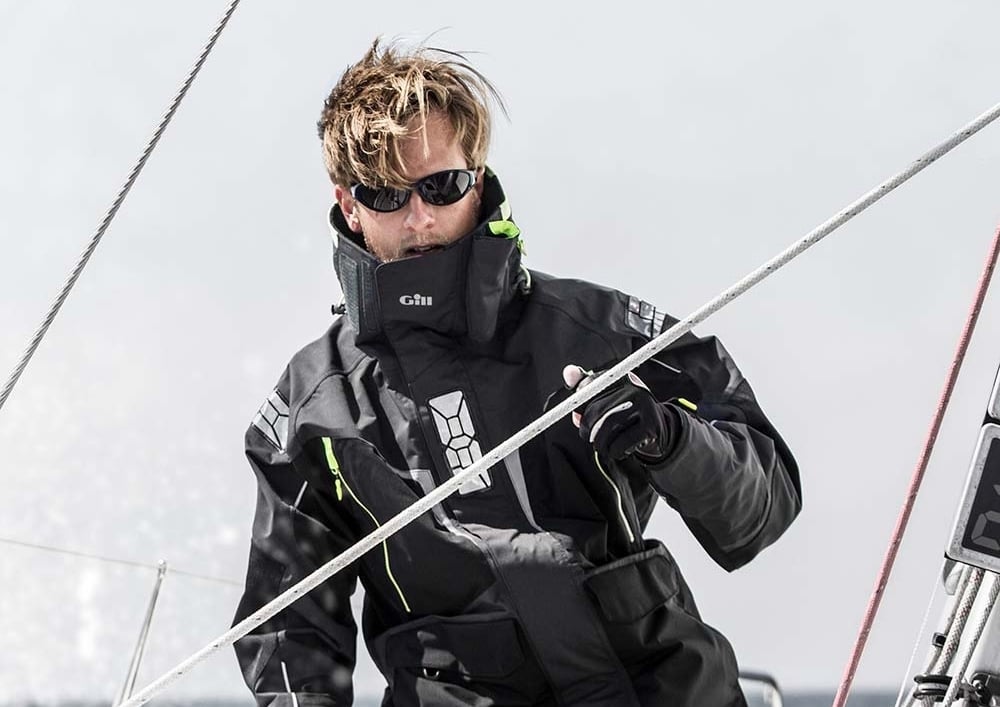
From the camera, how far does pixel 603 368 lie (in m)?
1.29

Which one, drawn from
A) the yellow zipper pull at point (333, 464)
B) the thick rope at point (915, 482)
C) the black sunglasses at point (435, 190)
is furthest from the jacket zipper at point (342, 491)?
the thick rope at point (915, 482)

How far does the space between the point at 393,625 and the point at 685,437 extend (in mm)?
385

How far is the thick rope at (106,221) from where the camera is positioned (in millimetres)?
1237

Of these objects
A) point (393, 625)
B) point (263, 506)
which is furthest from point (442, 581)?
point (263, 506)

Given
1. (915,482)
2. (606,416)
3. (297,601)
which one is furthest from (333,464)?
(915,482)

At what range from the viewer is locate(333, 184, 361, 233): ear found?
1.36m

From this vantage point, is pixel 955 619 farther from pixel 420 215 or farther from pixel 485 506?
pixel 420 215

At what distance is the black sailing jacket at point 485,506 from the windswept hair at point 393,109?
0.20 ft

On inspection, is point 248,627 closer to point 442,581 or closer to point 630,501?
point 442,581

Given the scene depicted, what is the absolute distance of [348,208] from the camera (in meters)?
1.37

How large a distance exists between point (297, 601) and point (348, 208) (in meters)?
0.37

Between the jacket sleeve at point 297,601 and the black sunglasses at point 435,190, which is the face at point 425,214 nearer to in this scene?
the black sunglasses at point 435,190

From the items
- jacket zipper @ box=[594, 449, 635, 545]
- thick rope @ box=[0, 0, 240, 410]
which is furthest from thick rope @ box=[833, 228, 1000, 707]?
thick rope @ box=[0, 0, 240, 410]

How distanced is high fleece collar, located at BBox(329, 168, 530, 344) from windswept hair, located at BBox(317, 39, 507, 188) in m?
0.06
